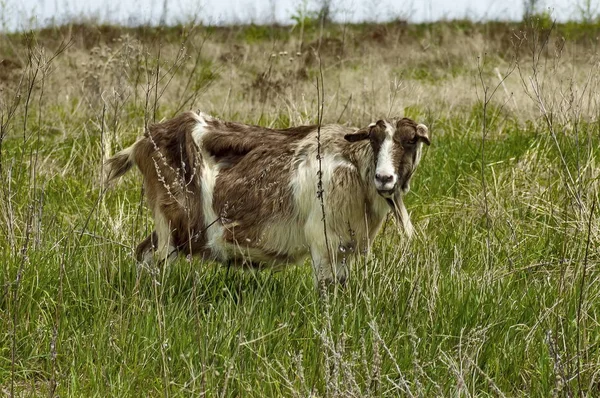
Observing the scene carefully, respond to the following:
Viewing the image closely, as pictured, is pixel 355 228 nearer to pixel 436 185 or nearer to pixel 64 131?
pixel 436 185

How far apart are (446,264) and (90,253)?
1880 mm

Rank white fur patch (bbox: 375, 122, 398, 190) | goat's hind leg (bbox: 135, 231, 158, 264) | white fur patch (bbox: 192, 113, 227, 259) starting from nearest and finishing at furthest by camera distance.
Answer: white fur patch (bbox: 375, 122, 398, 190)
white fur patch (bbox: 192, 113, 227, 259)
goat's hind leg (bbox: 135, 231, 158, 264)

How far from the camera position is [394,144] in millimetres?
4707

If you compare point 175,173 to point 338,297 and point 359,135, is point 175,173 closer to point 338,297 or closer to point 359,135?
point 359,135

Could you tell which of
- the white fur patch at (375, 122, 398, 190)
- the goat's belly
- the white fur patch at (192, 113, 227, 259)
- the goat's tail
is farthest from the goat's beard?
the goat's tail

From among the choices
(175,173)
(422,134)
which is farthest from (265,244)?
(422,134)

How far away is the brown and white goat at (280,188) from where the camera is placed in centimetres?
480

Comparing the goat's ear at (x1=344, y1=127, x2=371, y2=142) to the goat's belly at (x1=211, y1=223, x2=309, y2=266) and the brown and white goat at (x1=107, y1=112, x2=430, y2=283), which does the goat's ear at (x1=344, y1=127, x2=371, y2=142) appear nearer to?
the brown and white goat at (x1=107, y1=112, x2=430, y2=283)

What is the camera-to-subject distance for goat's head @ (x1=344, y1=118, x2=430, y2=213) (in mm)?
4621

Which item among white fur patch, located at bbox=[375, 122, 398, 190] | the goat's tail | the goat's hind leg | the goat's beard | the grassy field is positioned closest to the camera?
the grassy field

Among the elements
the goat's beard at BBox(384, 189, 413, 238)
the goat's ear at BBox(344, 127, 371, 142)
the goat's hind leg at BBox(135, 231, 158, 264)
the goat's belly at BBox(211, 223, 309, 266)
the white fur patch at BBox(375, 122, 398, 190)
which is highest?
the goat's ear at BBox(344, 127, 371, 142)

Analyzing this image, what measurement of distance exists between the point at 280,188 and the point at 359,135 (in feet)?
1.64

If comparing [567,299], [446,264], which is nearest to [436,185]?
[446,264]

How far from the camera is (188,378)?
3807mm
